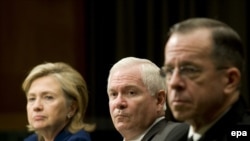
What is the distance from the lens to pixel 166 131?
2480 mm

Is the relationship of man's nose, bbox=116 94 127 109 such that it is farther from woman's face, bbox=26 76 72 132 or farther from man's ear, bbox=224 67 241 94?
man's ear, bbox=224 67 241 94

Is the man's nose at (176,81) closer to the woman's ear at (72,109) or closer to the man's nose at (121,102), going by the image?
the man's nose at (121,102)

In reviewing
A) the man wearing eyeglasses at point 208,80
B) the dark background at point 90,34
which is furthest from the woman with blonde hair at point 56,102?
the dark background at point 90,34

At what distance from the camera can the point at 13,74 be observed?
5102 mm

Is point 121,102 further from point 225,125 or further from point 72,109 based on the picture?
point 225,125

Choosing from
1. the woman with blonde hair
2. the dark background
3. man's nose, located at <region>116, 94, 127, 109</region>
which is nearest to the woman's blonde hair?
the woman with blonde hair

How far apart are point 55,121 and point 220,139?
143cm

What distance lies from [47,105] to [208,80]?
1.42 m

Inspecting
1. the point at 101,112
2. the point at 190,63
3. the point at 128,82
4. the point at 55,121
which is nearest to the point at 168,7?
the point at 101,112

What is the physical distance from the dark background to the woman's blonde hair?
181cm

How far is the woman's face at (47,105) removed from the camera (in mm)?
3123

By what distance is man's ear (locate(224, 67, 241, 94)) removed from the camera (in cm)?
187

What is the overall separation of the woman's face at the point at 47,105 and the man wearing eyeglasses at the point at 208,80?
4.37ft

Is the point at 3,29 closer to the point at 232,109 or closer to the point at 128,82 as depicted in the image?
the point at 128,82
